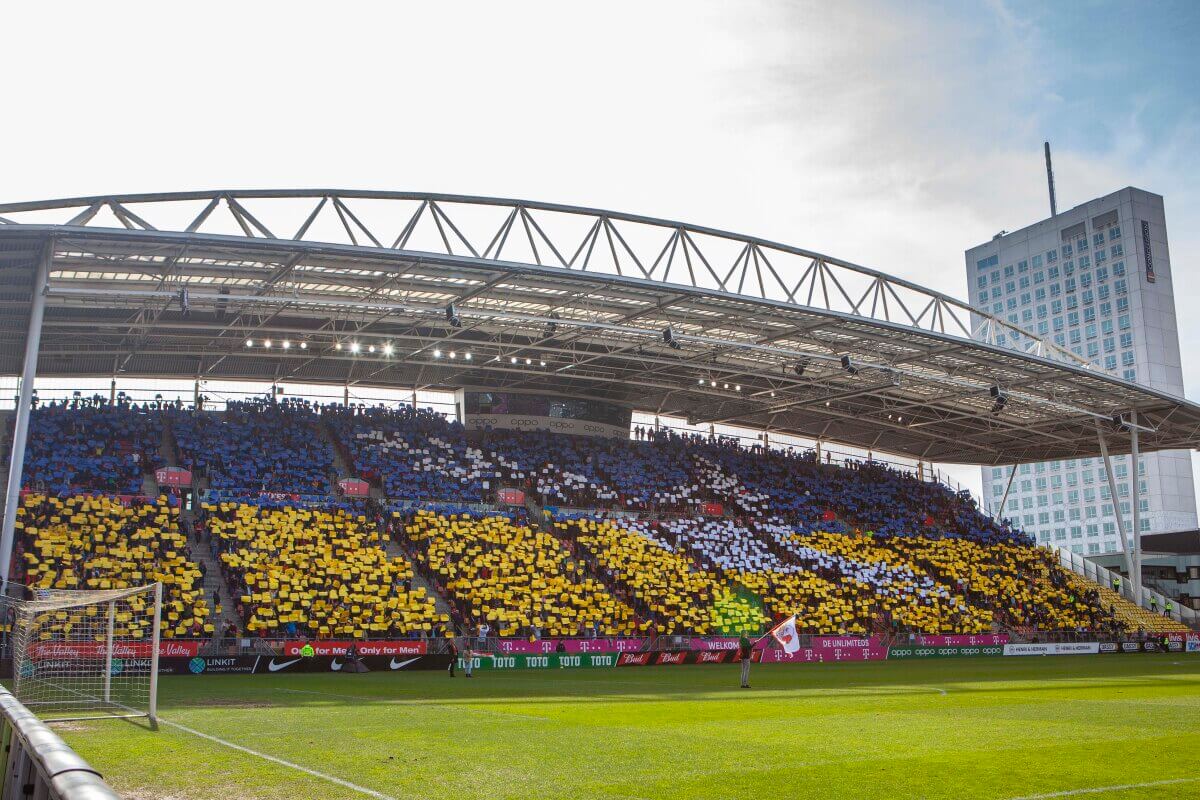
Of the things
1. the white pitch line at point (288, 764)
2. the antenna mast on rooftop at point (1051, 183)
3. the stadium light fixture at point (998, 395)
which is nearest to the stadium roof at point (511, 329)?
the stadium light fixture at point (998, 395)

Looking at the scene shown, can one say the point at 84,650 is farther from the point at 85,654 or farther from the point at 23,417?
the point at 23,417

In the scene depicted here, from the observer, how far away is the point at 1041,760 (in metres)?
11.4

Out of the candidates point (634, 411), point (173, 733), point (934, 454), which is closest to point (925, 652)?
point (634, 411)

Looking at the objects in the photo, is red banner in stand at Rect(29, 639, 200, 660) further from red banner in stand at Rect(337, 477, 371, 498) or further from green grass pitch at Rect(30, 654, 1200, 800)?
red banner in stand at Rect(337, 477, 371, 498)

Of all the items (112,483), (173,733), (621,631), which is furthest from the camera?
(621,631)

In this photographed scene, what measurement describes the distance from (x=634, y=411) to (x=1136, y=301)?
8513cm

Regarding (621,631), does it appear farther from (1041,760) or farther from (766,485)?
(1041,760)

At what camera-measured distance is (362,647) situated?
1252 inches

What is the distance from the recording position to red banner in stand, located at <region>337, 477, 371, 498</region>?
138 feet

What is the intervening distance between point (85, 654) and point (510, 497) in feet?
79.3

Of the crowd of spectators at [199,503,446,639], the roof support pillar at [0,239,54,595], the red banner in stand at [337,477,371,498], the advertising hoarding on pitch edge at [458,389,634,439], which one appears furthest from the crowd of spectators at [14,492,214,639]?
the advertising hoarding on pitch edge at [458,389,634,439]

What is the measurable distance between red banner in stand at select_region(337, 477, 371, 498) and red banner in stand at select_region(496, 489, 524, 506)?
600 cm

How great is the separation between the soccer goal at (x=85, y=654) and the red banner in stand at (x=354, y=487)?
15.6 meters

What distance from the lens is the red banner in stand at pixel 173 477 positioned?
38.7 meters
